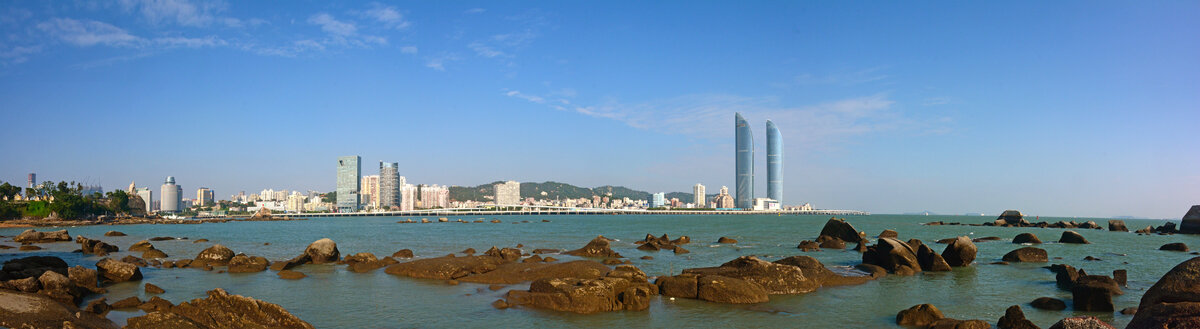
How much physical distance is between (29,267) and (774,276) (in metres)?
26.7

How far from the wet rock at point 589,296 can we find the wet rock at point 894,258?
50.4 feet

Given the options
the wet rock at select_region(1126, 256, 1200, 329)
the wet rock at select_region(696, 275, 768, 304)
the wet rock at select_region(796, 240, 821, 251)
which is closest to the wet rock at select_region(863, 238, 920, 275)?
the wet rock at select_region(696, 275, 768, 304)

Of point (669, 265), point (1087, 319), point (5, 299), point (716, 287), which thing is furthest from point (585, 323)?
point (669, 265)

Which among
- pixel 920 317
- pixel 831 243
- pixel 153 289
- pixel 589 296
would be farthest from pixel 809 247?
pixel 153 289

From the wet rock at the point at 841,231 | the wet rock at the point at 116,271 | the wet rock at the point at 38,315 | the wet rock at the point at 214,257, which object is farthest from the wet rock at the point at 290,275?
the wet rock at the point at 841,231

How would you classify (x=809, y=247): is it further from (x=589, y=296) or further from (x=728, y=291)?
(x=589, y=296)

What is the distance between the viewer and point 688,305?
19.3 metres

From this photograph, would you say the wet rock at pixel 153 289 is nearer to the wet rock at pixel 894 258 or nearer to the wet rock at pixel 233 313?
the wet rock at pixel 233 313

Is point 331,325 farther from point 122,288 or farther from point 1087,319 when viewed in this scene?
point 1087,319

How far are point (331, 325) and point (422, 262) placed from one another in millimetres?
12016

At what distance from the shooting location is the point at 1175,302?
35.3ft

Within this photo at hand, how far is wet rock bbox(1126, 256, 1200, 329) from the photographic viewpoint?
9445 millimetres

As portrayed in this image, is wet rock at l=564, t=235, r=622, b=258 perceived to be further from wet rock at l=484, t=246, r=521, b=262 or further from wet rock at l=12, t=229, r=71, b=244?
wet rock at l=12, t=229, r=71, b=244

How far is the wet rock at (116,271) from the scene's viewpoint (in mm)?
24277
